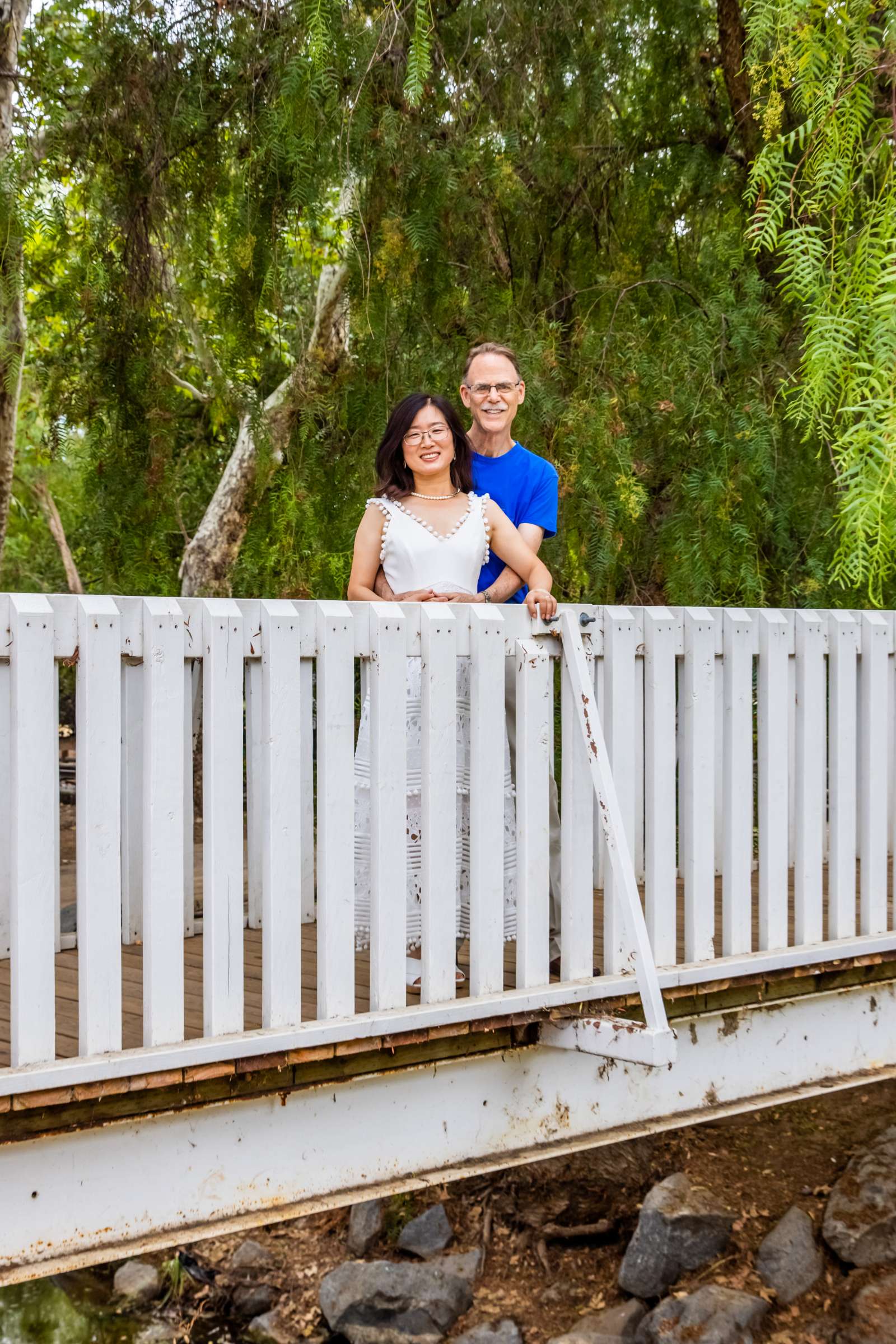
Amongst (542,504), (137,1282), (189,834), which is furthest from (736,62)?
(137,1282)

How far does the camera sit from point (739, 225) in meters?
6.37

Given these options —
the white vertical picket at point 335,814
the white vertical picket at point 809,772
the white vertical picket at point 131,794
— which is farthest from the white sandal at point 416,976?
the white vertical picket at point 809,772

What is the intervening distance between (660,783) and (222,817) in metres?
1.34

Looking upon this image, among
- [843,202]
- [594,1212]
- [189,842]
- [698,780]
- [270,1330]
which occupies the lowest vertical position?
[270,1330]

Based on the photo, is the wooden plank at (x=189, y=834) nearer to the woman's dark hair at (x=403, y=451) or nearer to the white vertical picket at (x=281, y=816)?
the white vertical picket at (x=281, y=816)

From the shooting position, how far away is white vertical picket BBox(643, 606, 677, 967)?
345 cm

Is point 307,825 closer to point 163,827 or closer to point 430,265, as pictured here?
point 163,827

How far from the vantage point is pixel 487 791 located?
3111 millimetres

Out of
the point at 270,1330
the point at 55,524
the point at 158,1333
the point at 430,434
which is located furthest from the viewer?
the point at 55,524

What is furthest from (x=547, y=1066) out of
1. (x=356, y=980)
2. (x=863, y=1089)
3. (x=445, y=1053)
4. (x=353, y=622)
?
(x=863, y=1089)

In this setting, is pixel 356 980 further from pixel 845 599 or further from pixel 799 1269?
pixel 799 1269

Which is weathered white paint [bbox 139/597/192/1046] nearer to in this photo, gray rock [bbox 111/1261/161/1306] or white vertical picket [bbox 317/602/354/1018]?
white vertical picket [bbox 317/602/354/1018]

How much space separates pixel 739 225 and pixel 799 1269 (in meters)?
5.19

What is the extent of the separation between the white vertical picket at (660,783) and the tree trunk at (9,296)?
2819 millimetres
